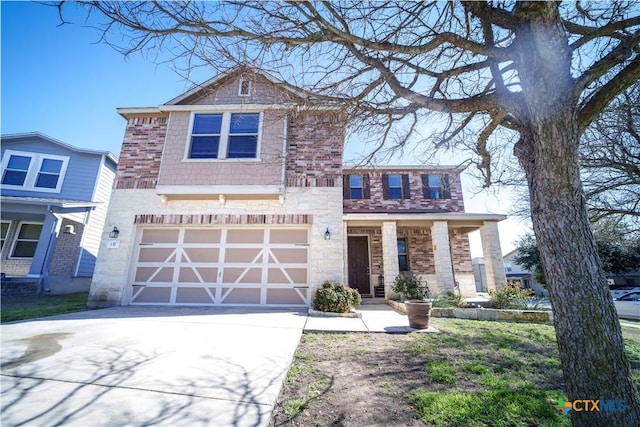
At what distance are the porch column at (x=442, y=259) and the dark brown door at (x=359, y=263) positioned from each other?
289 cm

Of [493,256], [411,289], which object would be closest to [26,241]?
[411,289]

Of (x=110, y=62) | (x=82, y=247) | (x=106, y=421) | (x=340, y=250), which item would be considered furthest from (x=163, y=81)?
(x=82, y=247)

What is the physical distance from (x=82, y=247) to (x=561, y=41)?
53.8ft

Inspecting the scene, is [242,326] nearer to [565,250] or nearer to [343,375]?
[343,375]

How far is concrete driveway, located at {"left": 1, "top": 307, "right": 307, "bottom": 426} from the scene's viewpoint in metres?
2.11

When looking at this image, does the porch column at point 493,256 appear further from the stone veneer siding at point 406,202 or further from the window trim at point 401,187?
the window trim at point 401,187

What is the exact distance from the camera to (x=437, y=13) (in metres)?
3.31

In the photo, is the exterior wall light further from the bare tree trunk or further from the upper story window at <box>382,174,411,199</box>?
the upper story window at <box>382,174,411,199</box>

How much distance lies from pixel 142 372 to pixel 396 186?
39.6 feet

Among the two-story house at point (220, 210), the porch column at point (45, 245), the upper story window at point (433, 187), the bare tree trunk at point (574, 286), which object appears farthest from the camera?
the upper story window at point (433, 187)

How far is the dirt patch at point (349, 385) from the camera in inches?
86.7

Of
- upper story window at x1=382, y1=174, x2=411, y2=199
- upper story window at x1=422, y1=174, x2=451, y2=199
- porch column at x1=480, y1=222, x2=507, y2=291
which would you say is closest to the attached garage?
upper story window at x1=382, y1=174, x2=411, y2=199

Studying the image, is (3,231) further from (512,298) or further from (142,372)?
(512,298)

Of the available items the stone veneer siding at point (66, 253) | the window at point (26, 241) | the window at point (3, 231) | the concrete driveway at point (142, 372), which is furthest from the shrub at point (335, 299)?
the window at point (3, 231)
